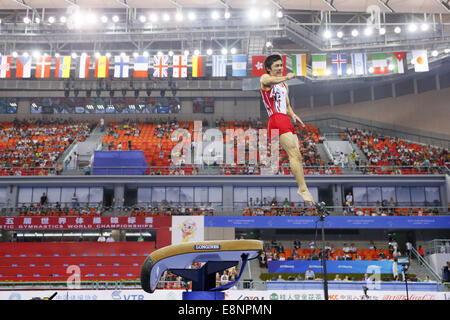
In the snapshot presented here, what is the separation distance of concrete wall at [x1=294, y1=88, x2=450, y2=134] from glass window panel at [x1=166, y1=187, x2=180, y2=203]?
14.6 meters

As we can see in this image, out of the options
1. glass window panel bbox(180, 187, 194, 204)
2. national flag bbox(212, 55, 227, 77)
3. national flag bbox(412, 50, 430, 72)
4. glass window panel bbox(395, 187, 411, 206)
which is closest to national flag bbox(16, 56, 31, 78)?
national flag bbox(212, 55, 227, 77)

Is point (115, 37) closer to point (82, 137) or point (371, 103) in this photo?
point (82, 137)

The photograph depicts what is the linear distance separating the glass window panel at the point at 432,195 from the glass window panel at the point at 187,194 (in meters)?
15.4

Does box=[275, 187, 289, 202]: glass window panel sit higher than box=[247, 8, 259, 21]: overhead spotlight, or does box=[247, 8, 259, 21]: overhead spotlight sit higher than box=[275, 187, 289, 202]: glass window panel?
box=[247, 8, 259, 21]: overhead spotlight

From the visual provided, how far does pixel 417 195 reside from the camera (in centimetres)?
2941

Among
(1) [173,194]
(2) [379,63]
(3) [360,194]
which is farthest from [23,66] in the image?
(3) [360,194]

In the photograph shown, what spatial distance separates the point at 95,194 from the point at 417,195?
69.4 feet

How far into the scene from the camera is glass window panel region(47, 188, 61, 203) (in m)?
29.7

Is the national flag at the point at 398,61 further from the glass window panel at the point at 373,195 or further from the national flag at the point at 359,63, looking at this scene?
the glass window panel at the point at 373,195

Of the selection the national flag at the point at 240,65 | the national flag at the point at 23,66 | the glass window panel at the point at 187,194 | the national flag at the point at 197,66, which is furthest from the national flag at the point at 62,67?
the national flag at the point at 240,65

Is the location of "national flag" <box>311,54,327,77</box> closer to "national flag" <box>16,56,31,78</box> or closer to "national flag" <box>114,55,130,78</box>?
"national flag" <box>114,55,130,78</box>

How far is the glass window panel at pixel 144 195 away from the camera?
29875mm
